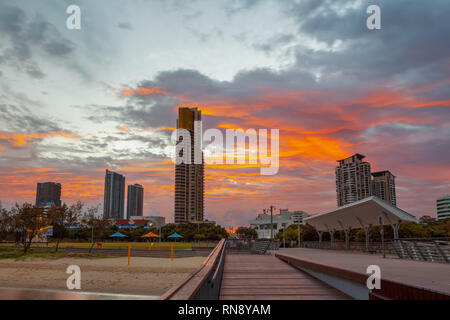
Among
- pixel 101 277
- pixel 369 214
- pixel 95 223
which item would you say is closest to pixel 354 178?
pixel 95 223

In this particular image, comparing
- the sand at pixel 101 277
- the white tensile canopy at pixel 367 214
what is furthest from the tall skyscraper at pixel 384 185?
the sand at pixel 101 277

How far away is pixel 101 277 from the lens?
74.3ft

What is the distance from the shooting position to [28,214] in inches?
1594

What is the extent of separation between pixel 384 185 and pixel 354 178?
54.8 meters

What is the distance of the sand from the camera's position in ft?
60.2

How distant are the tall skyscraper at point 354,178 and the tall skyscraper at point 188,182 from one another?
6894cm

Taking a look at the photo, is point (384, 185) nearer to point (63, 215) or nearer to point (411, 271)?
point (63, 215)

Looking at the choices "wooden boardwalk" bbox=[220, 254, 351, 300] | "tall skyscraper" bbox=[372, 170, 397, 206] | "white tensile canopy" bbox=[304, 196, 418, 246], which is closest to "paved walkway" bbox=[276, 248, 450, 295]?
"wooden boardwalk" bbox=[220, 254, 351, 300]

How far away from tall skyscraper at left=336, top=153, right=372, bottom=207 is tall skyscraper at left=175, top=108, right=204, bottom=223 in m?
68.9

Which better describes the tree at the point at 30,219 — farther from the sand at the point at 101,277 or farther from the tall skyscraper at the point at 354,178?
the tall skyscraper at the point at 354,178

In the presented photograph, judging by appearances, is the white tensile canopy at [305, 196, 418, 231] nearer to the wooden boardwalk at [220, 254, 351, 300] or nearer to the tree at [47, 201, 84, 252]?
the wooden boardwalk at [220, 254, 351, 300]

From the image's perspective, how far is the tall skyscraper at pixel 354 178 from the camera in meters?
128
